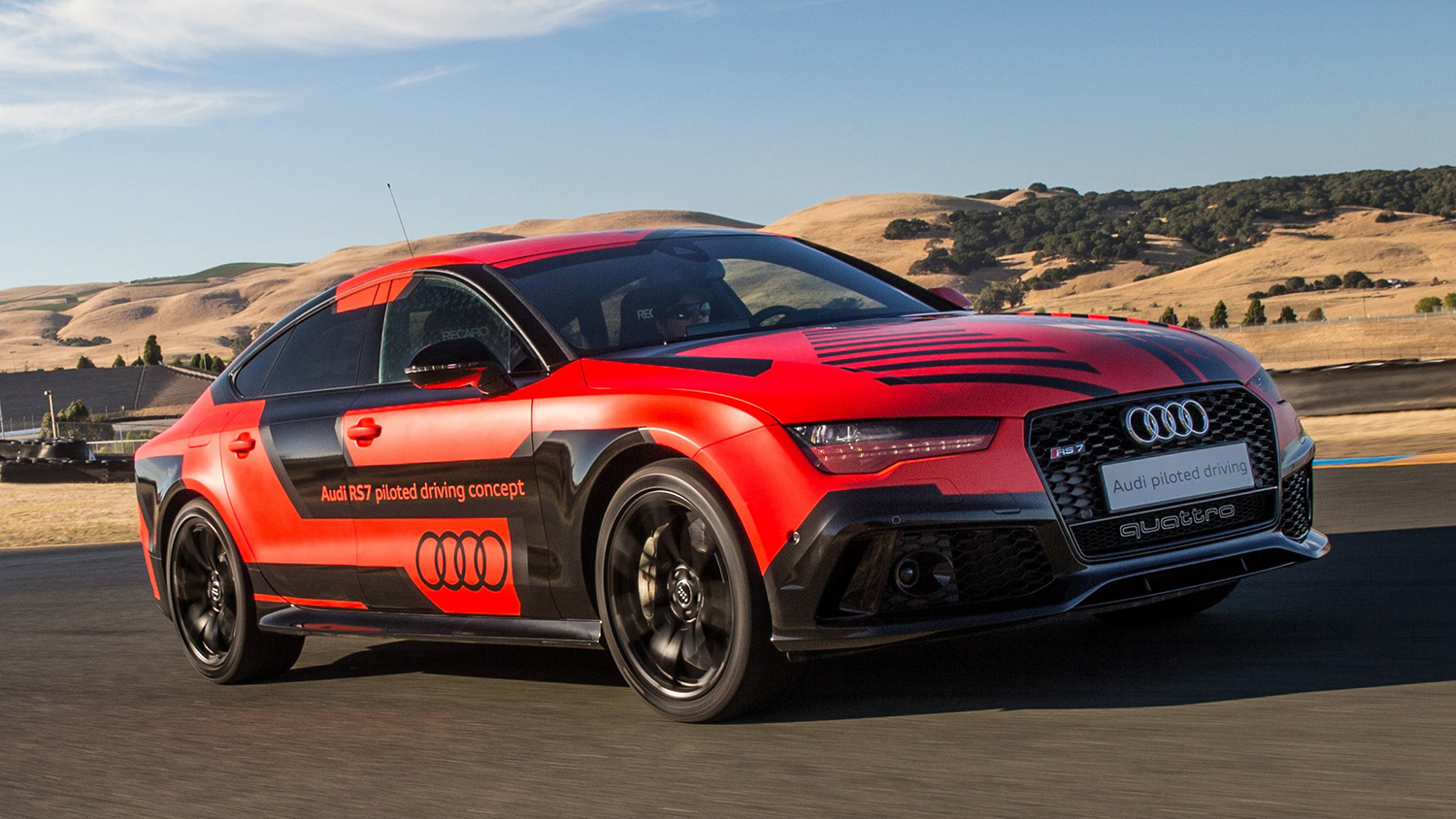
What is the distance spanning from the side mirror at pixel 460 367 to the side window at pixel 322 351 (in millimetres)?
973

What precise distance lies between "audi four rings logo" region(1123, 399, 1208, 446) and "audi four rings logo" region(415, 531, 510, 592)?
6.74 ft

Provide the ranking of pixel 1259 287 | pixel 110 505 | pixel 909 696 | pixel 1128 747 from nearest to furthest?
pixel 1128 747
pixel 909 696
pixel 110 505
pixel 1259 287

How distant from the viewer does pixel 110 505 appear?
880 inches

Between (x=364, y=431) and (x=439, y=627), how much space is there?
81cm

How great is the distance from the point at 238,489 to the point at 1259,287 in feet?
315

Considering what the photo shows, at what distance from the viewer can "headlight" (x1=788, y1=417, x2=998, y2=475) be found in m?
4.23

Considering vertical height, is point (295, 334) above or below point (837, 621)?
above

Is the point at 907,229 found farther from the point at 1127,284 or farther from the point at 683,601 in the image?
the point at 683,601

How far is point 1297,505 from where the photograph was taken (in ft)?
16.5

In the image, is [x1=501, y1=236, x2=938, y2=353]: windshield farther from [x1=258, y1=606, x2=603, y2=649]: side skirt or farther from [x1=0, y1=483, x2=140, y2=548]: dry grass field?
[x1=0, y1=483, x2=140, y2=548]: dry grass field

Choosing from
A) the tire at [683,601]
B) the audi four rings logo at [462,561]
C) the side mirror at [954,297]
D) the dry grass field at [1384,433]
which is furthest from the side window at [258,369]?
the dry grass field at [1384,433]

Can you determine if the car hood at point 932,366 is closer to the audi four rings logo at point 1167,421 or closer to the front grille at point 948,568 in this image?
the audi four rings logo at point 1167,421

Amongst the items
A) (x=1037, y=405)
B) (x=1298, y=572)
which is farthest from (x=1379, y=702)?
(x=1298, y=572)

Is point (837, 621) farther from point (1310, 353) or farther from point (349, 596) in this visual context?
point (1310, 353)
